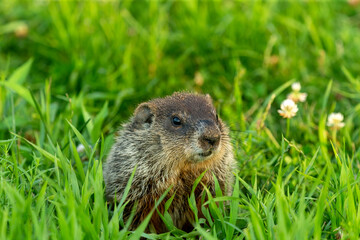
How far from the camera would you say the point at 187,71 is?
252 inches

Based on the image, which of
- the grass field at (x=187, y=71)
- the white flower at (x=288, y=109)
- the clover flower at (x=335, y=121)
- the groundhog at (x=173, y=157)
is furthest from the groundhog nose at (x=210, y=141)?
the clover flower at (x=335, y=121)

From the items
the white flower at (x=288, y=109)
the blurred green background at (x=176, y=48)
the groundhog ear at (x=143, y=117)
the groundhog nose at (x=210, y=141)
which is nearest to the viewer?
the groundhog nose at (x=210, y=141)

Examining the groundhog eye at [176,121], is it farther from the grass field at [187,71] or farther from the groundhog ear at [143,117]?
the grass field at [187,71]

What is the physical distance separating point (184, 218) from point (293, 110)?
1.29m

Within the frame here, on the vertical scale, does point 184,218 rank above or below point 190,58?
below

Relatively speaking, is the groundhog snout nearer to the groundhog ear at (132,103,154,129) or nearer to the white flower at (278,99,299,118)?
the groundhog ear at (132,103,154,129)

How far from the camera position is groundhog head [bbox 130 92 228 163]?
371 centimetres

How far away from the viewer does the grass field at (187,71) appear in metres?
4.58

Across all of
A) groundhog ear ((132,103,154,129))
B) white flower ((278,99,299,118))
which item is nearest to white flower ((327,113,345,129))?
white flower ((278,99,299,118))

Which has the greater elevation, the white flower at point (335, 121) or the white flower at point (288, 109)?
the white flower at point (288, 109)

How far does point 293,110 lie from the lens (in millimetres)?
4395

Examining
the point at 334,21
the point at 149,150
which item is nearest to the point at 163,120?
the point at 149,150

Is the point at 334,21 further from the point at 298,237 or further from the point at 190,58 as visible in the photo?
the point at 298,237

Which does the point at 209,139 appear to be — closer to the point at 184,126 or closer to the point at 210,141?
the point at 210,141
